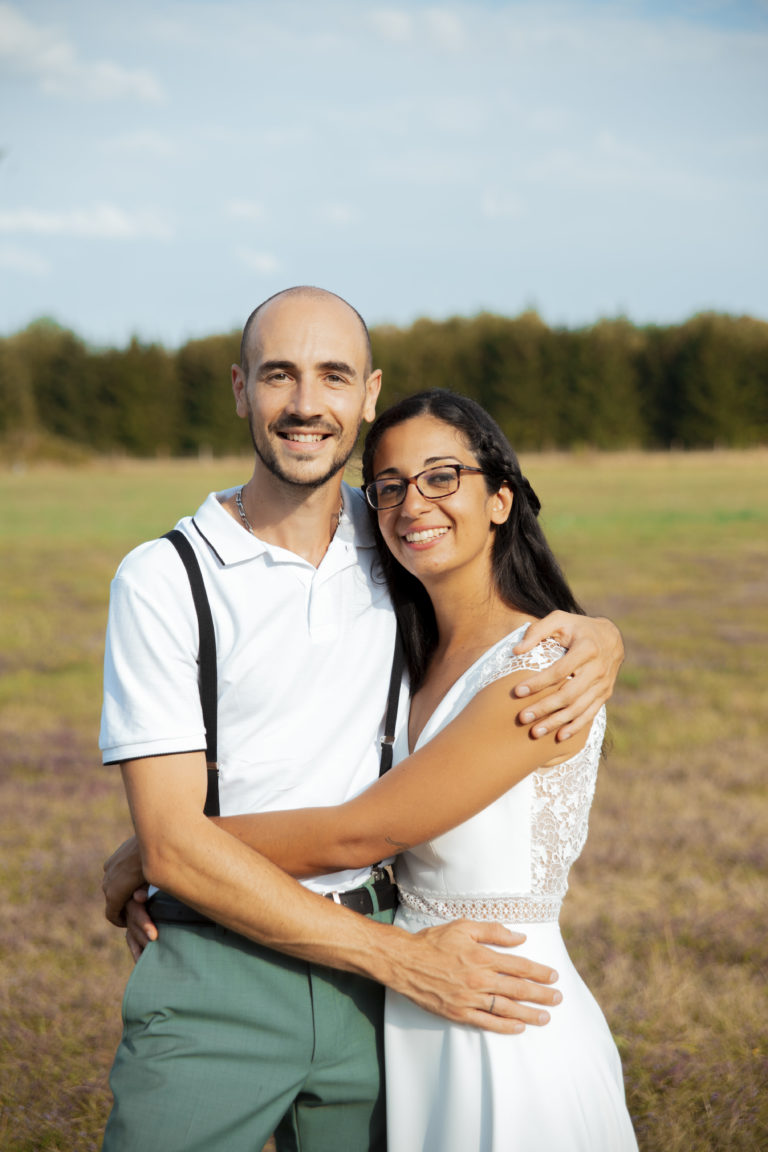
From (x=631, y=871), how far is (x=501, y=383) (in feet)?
193

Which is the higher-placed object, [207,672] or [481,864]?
[207,672]

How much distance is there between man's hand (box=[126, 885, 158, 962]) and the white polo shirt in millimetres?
365

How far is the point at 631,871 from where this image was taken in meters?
6.43

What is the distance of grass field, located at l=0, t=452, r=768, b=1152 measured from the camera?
4.22 meters

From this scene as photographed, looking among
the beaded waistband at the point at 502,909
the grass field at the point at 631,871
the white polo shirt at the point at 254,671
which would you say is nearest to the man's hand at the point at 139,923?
the white polo shirt at the point at 254,671

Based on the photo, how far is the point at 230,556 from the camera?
2662mm

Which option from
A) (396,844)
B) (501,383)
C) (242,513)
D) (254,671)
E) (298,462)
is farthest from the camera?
(501,383)

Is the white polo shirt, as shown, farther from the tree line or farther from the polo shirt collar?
the tree line

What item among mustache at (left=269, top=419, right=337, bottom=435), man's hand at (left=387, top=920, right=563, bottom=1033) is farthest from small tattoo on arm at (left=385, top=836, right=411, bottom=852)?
mustache at (left=269, top=419, right=337, bottom=435)

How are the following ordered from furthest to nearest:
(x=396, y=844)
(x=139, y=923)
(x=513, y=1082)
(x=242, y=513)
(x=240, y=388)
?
(x=240, y=388) → (x=242, y=513) → (x=139, y=923) → (x=396, y=844) → (x=513, y=1082)

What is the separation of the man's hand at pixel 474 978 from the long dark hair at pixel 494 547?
77 cm

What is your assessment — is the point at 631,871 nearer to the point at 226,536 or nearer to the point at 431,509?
the point at 431,509

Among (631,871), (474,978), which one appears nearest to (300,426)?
(474,978)

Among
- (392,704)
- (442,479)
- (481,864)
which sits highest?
(442,479)
